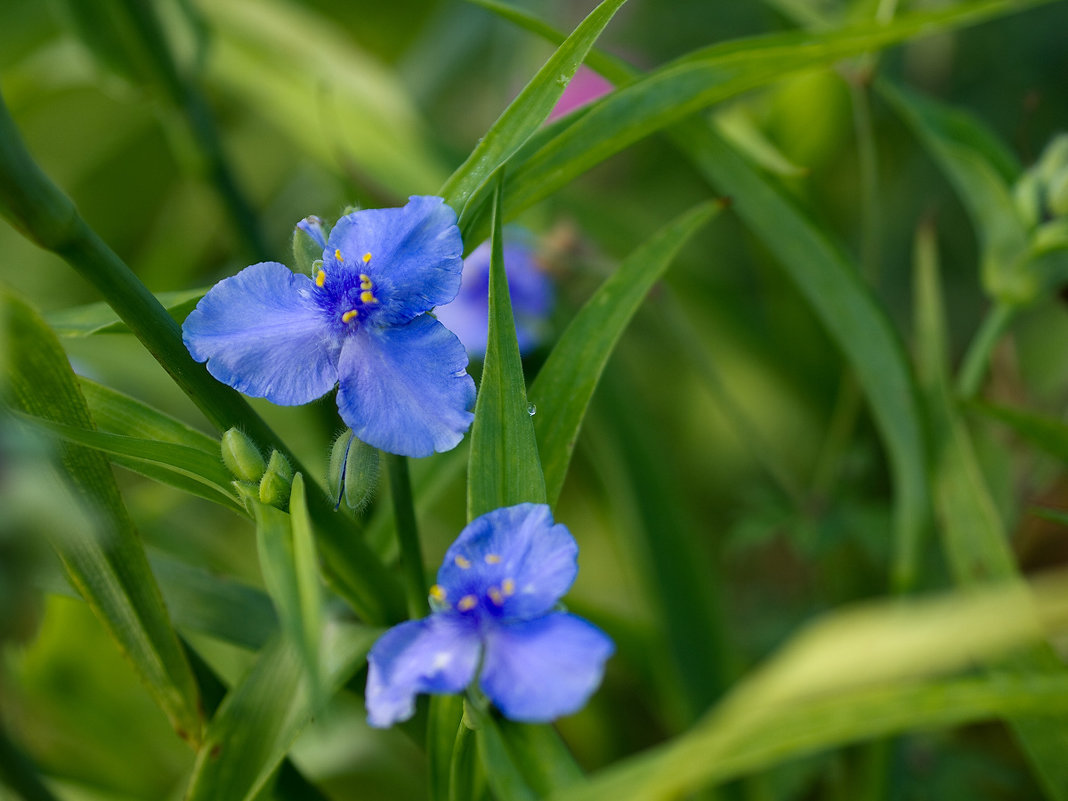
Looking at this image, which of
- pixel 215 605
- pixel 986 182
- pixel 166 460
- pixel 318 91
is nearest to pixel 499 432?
pixel 166 460

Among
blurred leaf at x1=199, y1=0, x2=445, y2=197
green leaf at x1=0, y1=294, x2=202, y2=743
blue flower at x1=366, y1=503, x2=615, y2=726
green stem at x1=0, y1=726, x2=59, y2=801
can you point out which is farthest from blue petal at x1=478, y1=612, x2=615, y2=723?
blurred leaf at x1=199, y1=0, x2=445, y2=197

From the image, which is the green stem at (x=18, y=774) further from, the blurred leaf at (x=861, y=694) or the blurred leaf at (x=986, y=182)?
the blurred leaf at (x=986, y=182)

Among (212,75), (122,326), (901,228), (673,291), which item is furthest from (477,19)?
(122,326)

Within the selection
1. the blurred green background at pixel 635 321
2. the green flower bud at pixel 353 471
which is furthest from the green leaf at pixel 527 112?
the blurred green background at pixel 635 321

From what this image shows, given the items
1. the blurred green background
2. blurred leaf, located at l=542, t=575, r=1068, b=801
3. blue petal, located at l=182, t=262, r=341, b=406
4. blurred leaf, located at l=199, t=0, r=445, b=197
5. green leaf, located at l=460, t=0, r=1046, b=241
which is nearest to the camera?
blurred leaf, located at l=542, t=575, r=1068, b=801

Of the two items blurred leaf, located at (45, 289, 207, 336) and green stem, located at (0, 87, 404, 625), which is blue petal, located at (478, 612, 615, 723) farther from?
blurred leaf, located at (45, 289, 207, 336)

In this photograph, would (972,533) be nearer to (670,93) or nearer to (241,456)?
(670,93)
